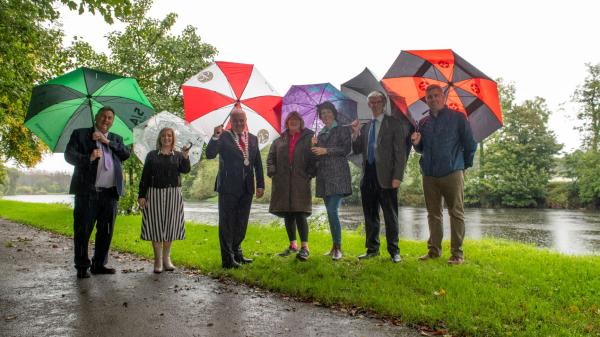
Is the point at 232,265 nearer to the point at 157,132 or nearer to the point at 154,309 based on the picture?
the point at 154,309

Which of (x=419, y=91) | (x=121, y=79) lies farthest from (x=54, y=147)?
(x=419, y=91)

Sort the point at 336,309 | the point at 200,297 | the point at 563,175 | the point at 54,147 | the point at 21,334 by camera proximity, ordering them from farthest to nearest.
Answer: the point at 563,175 → the point at 54,147 → the point at 200,297 → the point at 336,309 → the point at 21,334

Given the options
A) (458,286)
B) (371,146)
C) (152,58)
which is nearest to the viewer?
(458,286)

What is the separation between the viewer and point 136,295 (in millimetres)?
4738

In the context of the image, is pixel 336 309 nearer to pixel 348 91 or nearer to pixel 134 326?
pixel 134 326

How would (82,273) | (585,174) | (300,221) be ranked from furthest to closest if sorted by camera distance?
(585,174) → (300,221) → (82,273)

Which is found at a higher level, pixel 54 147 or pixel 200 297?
pixel 54 147

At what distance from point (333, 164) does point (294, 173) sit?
0.56m

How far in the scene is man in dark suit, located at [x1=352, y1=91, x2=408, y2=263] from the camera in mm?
5855

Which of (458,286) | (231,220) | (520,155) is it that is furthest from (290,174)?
(520,155)

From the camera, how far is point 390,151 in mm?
5895

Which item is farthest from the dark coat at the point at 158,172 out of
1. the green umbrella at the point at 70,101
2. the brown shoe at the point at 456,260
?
the brown shoe at the point at 456,260

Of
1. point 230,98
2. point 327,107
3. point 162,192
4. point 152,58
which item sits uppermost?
point 152,58

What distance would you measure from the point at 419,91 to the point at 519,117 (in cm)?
4026
